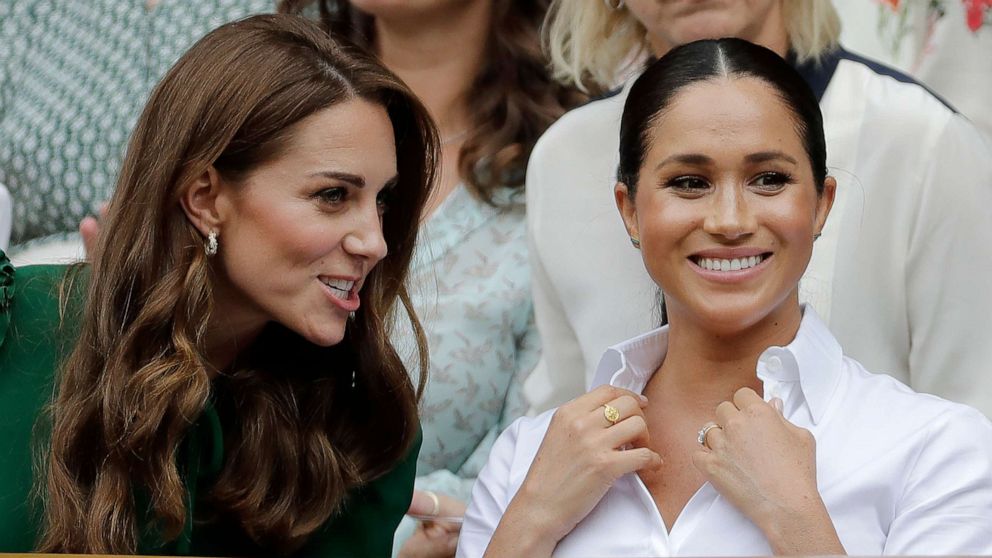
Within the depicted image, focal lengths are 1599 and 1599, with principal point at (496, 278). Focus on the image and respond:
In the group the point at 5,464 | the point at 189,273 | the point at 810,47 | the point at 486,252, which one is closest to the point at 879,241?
the point at 810,47

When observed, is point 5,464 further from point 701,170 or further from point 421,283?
point 701,170

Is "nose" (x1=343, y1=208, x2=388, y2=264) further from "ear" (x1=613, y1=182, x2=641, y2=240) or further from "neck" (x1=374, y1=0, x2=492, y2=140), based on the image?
"neck" (x1=374, y1=0, x2=492, y2=140)

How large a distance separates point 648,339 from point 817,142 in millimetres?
258

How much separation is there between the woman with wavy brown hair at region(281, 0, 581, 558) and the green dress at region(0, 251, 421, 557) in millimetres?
101

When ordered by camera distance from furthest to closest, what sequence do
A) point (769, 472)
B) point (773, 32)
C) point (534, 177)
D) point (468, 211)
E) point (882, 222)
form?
point (468, 211)
point (534, 177)
point (773, 32)
point (882, 222)
point (769, 472)

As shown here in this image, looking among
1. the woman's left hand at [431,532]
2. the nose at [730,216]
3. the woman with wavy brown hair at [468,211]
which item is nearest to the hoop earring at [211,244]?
the woman with wavy brown hair at [468,211]

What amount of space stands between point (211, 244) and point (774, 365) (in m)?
0.60

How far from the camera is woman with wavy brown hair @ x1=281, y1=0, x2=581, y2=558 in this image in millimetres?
2084

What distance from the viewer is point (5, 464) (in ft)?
5.45

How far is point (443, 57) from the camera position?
7.37 ft

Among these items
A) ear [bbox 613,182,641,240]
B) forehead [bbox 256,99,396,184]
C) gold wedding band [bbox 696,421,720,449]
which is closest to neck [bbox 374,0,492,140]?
forehead [bbox 256,99,396,184]

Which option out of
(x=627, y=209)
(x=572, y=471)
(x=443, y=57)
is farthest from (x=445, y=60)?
(x=572, y=471)

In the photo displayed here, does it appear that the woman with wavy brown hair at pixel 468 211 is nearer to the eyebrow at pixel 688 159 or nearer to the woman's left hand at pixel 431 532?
the woman's left hand at pixel 431 532

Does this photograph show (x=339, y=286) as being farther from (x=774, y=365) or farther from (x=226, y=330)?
(x=774, y=365)
